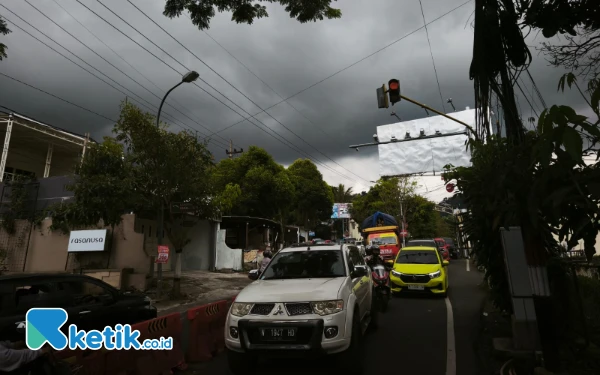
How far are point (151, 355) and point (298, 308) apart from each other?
2.06 metres

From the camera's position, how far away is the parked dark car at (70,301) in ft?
15.3

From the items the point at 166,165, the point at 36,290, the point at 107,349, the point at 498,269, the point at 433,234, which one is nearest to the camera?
the point at 107,349

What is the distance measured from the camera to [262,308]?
4574 millimetres

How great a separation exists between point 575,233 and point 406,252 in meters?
9.92

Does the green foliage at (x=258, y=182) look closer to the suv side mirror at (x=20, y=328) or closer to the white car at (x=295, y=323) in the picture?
the suv side mirror at (x=20, y=328)

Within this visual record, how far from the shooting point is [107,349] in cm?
406

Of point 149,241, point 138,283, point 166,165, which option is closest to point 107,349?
point 166,165

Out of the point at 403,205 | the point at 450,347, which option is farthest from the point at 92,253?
the point at 403,205

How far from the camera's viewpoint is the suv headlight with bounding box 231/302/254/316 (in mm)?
4637

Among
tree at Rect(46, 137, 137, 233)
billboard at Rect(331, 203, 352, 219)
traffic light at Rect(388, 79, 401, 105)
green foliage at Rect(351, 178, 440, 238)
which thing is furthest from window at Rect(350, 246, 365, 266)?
billboard at Rect(331, 203, 352, 219)

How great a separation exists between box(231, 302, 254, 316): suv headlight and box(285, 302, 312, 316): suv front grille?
0.52m

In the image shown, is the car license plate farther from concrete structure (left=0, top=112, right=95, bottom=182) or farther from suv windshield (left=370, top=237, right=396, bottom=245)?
concrete structure (left=0, top=112, right=95, bottom=182)

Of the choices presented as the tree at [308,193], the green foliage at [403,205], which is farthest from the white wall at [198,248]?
the green foliage at [403,205]

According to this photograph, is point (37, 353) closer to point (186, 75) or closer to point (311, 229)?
point (186, 75)
